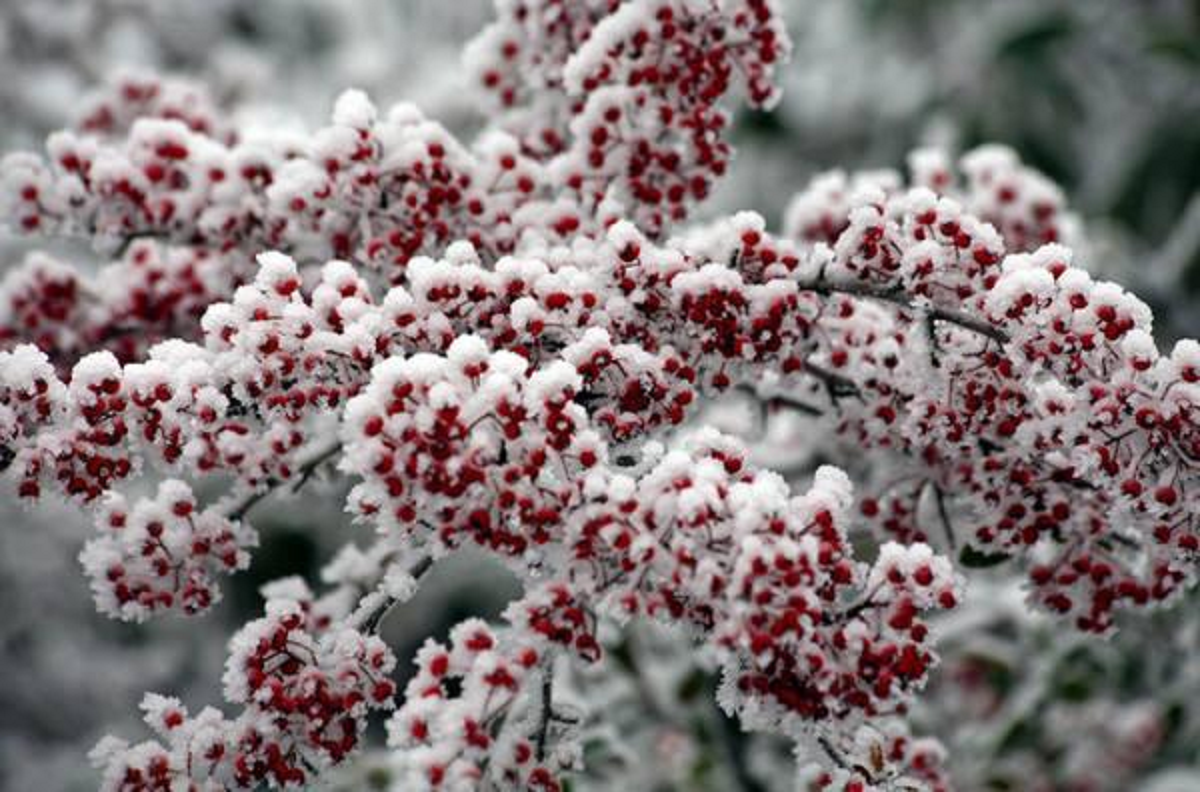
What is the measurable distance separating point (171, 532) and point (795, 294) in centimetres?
141

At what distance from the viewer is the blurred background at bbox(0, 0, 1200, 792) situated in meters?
5.82

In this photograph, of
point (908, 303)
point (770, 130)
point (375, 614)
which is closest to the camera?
point (375, 614)

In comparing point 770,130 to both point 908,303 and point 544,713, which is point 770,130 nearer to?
point 908,303

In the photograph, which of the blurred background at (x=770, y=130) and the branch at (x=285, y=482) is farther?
the blurred background at (x=770, y=130)

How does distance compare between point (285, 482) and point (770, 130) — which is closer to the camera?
point (285, 482)

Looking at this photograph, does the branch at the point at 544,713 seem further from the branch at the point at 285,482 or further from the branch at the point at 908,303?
the branch at the point at 908,303

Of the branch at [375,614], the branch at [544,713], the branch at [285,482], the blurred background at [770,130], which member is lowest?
the branch at [544,713]

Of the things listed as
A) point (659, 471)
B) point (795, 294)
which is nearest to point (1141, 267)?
point (795, 294)

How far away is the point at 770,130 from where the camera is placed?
6.76 metres

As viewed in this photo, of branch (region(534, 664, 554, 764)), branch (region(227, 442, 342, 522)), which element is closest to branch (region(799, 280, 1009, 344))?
branch (region(534, 664, 554, 764))

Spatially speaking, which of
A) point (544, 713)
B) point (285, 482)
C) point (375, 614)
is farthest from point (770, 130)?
point (544, 713)

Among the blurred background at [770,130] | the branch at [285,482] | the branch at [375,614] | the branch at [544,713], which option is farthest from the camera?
the blurred background at [770,130]

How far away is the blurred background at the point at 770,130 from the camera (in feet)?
19.1

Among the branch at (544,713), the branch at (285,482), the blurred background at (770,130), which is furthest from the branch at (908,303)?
the blurred background at (770,130)
